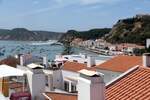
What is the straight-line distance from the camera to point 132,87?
38.3ft

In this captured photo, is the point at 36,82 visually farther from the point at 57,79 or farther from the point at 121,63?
the point at 57,79

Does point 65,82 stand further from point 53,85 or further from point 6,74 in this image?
point 6,74

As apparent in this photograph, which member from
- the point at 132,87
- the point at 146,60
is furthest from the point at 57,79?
the point at 132,87

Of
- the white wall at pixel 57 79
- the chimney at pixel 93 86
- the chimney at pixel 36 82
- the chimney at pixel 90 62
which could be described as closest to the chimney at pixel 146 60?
the chimney at pixel 36 82

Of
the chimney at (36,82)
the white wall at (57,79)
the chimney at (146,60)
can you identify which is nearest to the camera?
the chimney at (36,82)

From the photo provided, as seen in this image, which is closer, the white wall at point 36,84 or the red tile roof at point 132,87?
the red tile roof at point 132,87

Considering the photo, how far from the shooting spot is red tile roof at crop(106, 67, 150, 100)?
10875 millimetres

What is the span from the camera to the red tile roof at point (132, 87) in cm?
1088

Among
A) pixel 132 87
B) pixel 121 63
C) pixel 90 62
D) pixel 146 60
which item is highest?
pixel 146 60

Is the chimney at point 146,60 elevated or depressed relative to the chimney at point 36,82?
elevated

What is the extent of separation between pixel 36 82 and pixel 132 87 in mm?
2664

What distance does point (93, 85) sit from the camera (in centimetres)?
945

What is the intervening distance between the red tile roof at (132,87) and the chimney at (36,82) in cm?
189

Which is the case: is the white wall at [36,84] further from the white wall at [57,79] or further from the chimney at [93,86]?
the white wall at [57,79]
